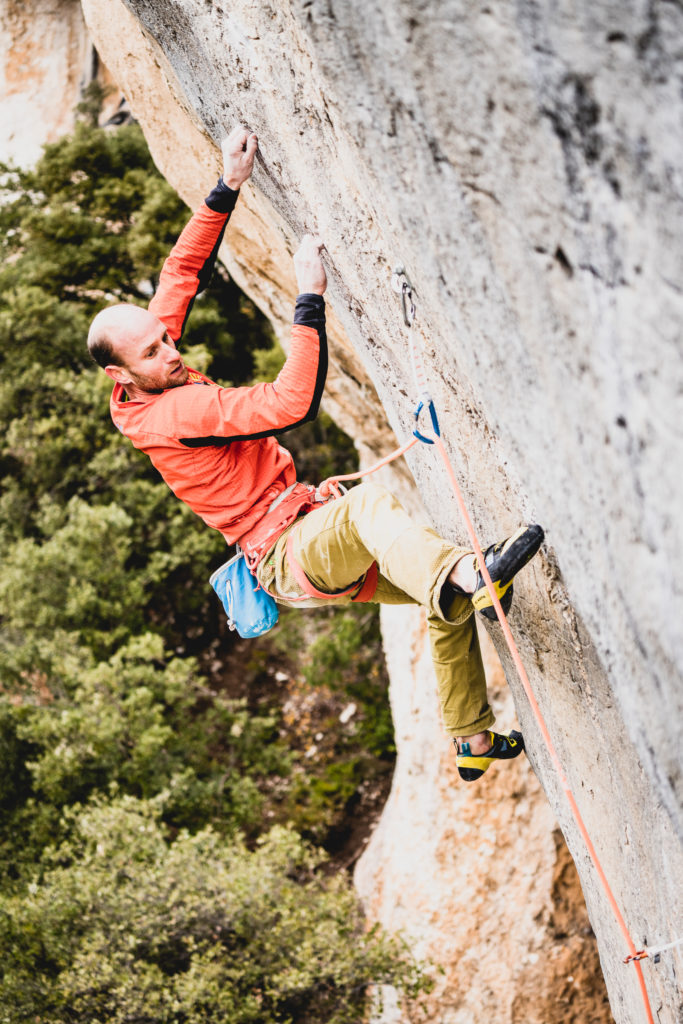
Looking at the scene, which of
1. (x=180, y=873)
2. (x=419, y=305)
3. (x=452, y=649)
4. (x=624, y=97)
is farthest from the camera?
(x=180, y=873)

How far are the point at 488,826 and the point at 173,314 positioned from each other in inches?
226

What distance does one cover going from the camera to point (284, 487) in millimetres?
3602

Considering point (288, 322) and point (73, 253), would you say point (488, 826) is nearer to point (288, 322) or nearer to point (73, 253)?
point (288, 322)

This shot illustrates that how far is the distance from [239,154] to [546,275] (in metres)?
2.30

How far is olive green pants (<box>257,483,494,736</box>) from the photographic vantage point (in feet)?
8.99

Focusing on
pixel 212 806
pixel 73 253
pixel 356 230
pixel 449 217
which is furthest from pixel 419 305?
pixel 73 253

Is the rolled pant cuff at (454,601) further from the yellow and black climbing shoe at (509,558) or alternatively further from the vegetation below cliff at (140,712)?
the vegetation below cliff at (140,712)

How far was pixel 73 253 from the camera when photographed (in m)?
13.7

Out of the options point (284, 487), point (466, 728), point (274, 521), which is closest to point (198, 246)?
point (284, 487)

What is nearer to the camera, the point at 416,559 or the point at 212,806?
the point at 416,559

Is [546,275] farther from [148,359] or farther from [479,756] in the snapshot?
[479,756]

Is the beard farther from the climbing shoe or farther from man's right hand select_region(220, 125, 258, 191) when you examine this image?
the climbing shoe

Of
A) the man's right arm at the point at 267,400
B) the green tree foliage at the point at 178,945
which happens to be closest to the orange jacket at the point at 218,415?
the man's right arm at the point at 267,400

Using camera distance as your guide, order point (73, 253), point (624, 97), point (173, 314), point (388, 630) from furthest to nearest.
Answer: point (73, 253)
point (388, 630)
point (173, 314)
point (624, 97)
